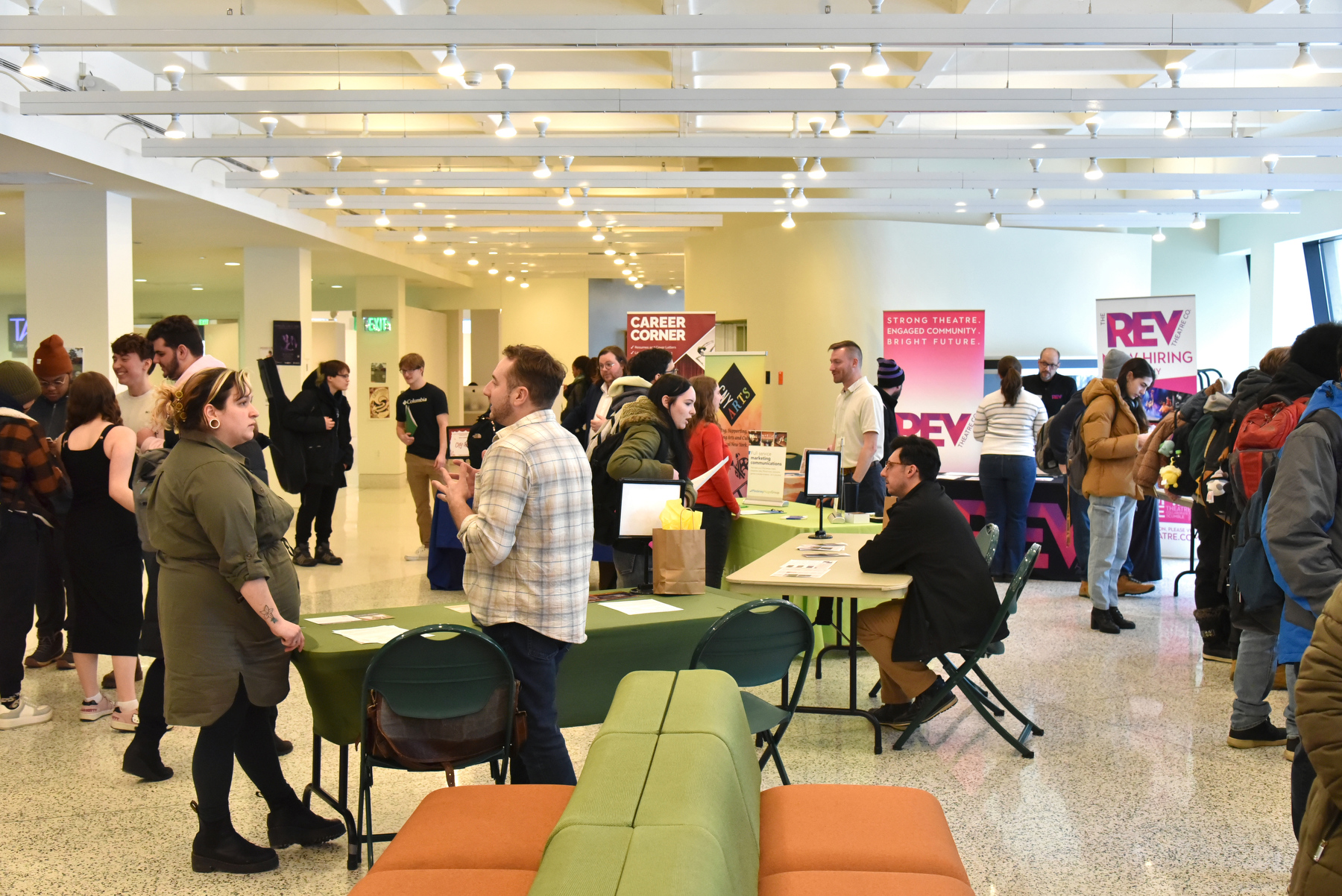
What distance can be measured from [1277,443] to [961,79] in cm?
640

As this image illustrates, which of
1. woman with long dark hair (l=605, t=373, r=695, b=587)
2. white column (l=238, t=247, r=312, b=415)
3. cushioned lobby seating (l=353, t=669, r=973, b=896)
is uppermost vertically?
white column (l=238, t=247, r=312, b=415)

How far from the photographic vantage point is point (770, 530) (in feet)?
18.9

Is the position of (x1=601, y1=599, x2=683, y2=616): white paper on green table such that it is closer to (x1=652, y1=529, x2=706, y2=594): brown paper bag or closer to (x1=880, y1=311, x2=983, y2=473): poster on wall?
(x1=652, y1=529, x2=706, y2=594): brown paper bag

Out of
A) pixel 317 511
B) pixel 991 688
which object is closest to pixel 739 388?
pixel 317 511

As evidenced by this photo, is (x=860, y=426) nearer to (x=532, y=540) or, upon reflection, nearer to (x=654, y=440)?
(x=654, y=440)

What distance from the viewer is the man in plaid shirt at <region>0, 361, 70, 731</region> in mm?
4406

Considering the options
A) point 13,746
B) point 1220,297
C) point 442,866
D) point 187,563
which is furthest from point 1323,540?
point 1220,297

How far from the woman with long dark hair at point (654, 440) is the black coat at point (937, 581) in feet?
3.66

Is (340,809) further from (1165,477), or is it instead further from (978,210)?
(978,210)

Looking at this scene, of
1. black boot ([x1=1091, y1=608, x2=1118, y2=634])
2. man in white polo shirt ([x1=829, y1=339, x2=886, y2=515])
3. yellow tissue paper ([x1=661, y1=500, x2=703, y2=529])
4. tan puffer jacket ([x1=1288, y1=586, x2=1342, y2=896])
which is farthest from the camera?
man in white polo shirt ([x1=829, y1=339, x2=886, y2=515])

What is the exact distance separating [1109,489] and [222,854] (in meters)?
5.26

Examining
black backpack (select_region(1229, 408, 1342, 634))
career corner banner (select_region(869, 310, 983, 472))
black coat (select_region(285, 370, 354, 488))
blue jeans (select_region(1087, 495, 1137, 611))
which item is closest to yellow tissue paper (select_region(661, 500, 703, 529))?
black backpack (select_region(1229, 408, 1342, 634))

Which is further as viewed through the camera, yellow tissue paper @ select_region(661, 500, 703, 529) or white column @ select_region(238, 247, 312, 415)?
white column @ select_region(238, 247, 312, 415)

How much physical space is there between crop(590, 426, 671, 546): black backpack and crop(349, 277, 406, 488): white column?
12684 millimetres
